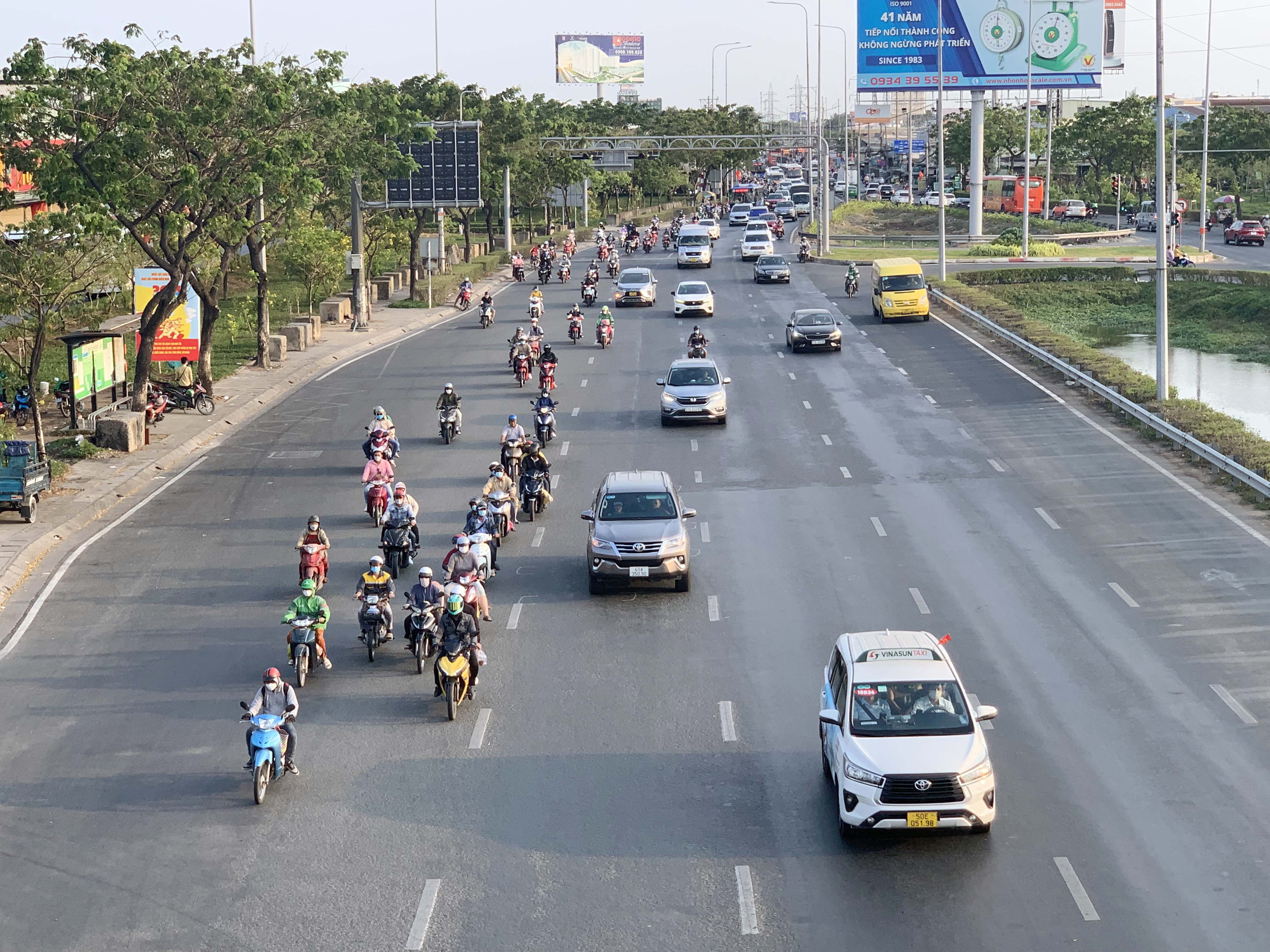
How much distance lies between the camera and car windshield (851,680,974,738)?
48.9 feet

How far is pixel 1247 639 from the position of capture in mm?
20578

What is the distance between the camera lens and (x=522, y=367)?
143 ft

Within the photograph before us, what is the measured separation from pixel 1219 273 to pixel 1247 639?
167 feet

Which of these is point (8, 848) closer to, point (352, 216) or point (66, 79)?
point (66, 79)

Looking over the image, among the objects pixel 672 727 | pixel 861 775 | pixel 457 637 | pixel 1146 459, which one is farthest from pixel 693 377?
pixel 861 775

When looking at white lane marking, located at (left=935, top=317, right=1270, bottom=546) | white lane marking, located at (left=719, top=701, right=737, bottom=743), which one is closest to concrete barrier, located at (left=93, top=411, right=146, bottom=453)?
white lane marking, located at (left=719, top=701, right=737, bottom=743)

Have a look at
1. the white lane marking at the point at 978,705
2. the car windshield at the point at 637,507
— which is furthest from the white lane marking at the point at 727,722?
the car windshield at the point at 637,507

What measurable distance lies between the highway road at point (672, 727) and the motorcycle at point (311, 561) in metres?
0.76

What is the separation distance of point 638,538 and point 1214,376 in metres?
31.5

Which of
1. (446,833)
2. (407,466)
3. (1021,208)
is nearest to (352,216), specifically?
(407,466)

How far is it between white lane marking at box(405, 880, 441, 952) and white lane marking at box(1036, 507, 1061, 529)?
51.3 ft

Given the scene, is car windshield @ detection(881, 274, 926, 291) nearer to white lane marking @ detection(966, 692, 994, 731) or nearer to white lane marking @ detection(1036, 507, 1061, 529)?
white lane marking @ detection(1036, 507, 1061, 529)

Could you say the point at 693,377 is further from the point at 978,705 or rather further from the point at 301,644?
the point at 978,705

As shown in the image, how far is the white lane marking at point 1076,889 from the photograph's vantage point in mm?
13062
